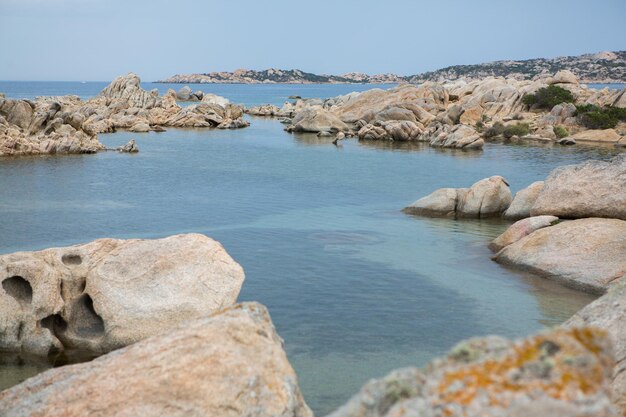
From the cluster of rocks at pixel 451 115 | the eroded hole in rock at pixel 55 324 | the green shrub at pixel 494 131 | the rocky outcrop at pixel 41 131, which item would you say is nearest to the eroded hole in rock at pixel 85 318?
the eroded hole in rock at pixel 55 324

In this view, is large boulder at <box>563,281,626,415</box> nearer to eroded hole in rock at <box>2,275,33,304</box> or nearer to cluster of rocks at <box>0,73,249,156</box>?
eroded hole in rock at <box>2,275,33,304</box>

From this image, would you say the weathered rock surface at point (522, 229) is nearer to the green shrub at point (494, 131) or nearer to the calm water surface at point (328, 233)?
the calm water surface at point (328, 233)

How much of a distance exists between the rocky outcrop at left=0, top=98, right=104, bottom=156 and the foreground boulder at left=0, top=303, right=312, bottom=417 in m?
52.4

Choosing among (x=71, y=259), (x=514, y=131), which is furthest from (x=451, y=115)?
(x=71, y=259)

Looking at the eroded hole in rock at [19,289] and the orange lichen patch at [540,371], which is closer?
the orange lichen patch at [540,371]

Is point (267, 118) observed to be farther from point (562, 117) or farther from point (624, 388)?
point (624, 388)

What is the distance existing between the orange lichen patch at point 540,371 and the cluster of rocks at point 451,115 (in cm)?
6735

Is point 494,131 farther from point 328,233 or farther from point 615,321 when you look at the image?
point 615,321

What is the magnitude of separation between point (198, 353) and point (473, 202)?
26.5 metres

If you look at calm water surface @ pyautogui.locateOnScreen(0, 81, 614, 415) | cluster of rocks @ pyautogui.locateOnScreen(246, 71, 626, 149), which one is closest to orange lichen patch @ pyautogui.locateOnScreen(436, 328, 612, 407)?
calm water surface @ pyautogui.locateOnScreen(0, 81, 614, 415)

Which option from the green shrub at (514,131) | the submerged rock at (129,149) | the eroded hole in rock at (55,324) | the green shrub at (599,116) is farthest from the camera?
the green shrub at (514,131)

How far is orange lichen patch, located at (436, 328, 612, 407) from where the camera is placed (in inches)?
188

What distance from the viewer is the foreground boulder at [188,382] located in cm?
846

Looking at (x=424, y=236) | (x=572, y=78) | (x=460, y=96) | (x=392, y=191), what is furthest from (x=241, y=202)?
(x=572, y=78)
